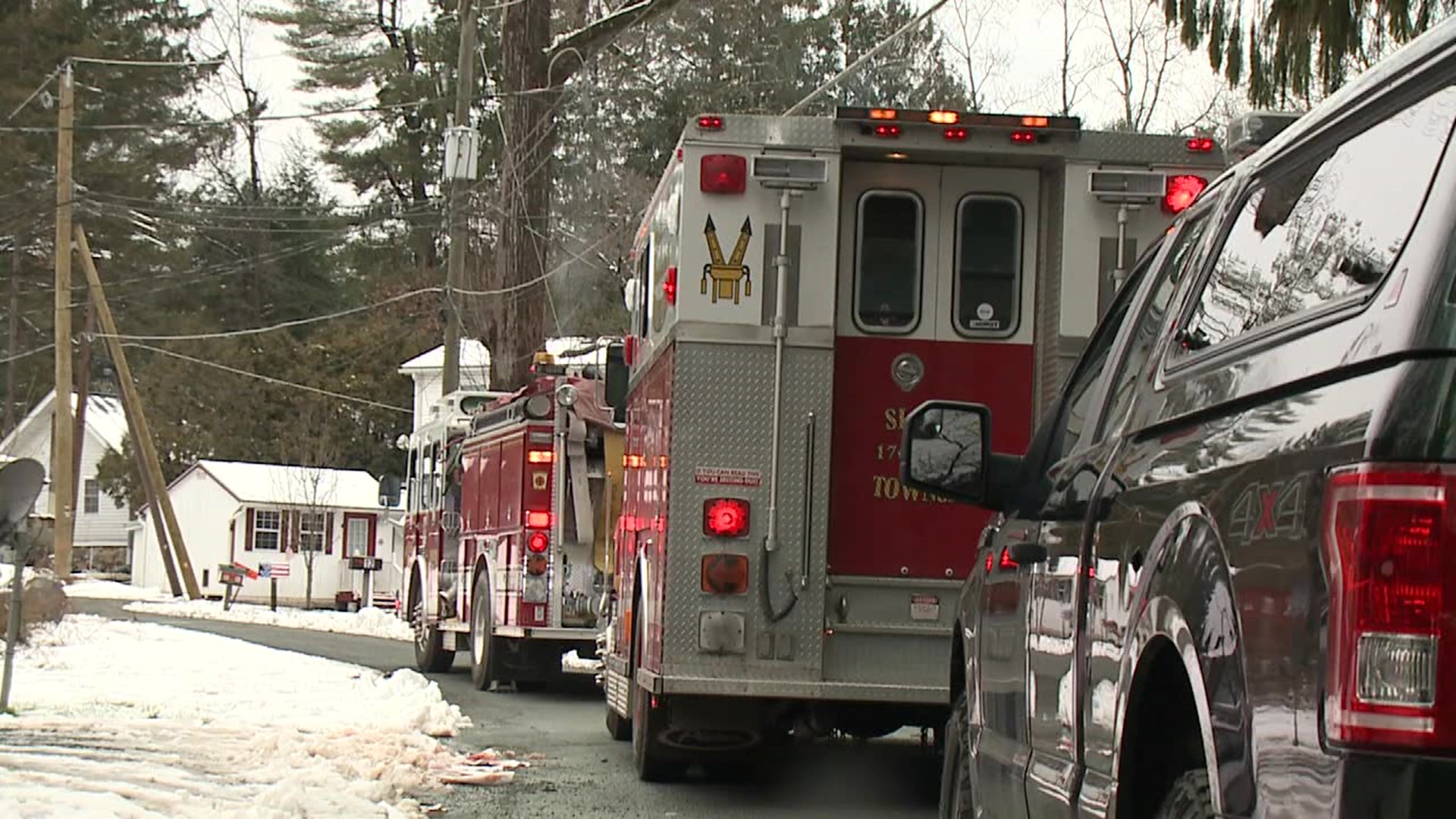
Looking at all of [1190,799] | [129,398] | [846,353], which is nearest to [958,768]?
[1190,799]

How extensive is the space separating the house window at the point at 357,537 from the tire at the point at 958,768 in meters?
53.1

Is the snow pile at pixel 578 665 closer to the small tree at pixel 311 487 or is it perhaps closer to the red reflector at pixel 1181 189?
the red reflector at pixel 1181 189

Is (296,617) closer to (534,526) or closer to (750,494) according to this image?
(534,526)

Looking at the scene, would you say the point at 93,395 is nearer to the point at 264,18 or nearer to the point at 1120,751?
the point at 264,18

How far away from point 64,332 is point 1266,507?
128ft

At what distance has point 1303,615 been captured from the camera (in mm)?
2936

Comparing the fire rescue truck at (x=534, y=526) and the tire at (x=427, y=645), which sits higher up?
the fire rescue truck at (x=534, y=526)

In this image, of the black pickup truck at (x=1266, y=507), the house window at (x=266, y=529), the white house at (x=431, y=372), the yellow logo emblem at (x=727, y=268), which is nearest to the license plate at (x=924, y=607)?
the yellow logo emblem at (x=727, y=268)

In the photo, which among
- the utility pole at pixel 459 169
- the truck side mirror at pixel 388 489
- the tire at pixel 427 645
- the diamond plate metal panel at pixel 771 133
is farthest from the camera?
the utility pole at pixel 459 169

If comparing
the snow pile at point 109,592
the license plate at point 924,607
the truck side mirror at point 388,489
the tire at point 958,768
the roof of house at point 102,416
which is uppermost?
the roof of house at point 102,416

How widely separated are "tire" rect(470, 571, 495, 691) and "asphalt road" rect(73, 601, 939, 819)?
163cm

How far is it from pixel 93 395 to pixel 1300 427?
255 feet

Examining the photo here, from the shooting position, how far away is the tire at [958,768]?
602 centimetres

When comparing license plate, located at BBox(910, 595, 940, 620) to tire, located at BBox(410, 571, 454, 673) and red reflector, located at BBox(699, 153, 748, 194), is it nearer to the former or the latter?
red reflector, located at BBox(699, 153, 748, 194)
